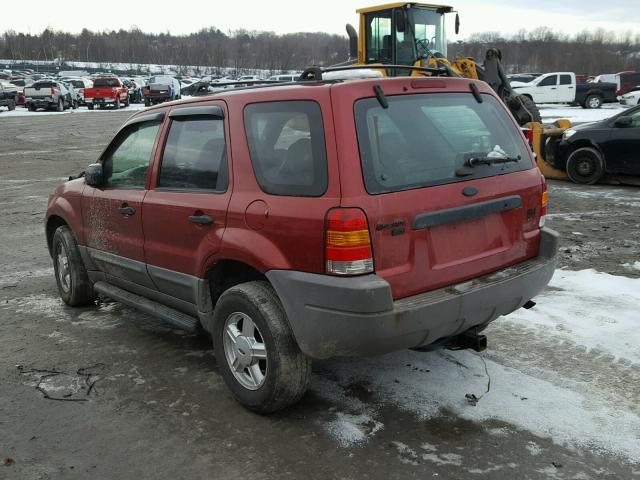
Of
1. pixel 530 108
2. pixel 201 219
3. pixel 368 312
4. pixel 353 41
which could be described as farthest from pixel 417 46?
pixel 368 312

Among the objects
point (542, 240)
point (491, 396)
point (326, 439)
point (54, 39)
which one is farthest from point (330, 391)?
point (54, 39)

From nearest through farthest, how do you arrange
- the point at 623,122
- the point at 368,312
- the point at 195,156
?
1. the point at 368,312
2. the point at 195,156
3. the point at 623,122

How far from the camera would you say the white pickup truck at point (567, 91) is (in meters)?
35.5

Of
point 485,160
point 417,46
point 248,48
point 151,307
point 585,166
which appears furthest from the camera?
point 248,48

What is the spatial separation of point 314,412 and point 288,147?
1.49 m

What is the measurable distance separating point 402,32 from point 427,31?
2.36 feet

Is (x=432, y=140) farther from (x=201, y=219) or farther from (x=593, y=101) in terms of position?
(x=593, y=101)

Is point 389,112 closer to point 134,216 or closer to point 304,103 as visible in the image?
point 304,103

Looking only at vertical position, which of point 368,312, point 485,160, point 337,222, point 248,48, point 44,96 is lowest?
point 368,312

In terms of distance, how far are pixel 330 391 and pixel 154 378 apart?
1148mm

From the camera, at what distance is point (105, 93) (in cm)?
4041

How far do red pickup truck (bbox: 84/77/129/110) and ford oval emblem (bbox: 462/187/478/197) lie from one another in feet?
133

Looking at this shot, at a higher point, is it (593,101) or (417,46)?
(417,46)

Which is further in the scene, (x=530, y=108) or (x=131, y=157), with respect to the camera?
(x=530, y=108)
